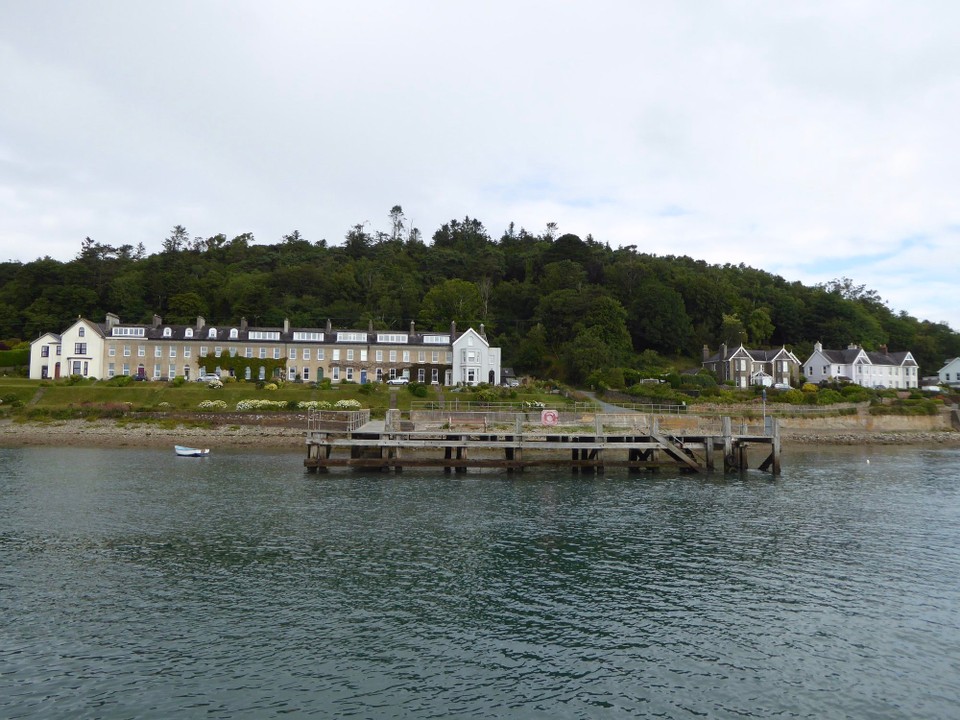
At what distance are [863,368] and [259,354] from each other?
88.5 meters

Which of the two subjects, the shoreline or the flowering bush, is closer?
the shoreline

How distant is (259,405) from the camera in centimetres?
6619

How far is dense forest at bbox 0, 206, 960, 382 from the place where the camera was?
351 ft

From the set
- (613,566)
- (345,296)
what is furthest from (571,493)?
(345,296)

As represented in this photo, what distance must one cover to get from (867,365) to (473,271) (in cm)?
7049

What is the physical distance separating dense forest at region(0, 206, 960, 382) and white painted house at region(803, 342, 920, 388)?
31.0 feet

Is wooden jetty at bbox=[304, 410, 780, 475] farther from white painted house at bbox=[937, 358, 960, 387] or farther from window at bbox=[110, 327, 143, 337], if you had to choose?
white painted house at bbox=[937, 358, 960, 387]

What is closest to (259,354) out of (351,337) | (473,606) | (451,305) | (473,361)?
(351,337)

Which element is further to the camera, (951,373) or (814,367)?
(951,373)

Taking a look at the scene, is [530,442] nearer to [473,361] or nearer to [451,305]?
[473,361]

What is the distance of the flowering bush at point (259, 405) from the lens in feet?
215

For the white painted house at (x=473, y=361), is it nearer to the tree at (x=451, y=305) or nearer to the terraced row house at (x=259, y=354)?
the terraced row house at (x=259, y=354)

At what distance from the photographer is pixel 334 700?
41.0 ft

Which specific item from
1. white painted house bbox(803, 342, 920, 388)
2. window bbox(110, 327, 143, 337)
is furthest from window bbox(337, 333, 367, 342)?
white painted house bbox(803, 342, 920, 388)
